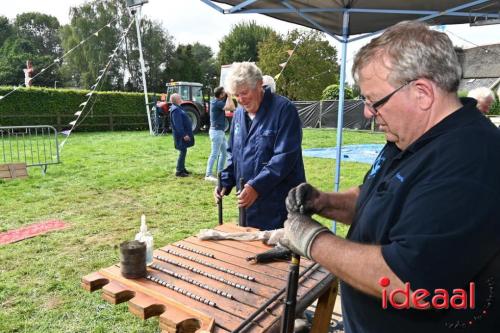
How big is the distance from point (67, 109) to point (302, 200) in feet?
70.6

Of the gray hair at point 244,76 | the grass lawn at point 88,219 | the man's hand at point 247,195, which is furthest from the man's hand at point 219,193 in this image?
the grass lawn at point 88,219

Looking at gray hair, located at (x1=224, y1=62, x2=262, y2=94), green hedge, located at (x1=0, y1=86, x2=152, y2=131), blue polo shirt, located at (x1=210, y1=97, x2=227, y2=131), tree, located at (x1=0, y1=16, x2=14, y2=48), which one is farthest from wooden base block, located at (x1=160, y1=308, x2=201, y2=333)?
tree, located at (x1=0, y1=16, x2=14, y2=48)

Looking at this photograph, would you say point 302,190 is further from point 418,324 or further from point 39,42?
point 39,42

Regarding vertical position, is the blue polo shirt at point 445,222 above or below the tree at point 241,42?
below

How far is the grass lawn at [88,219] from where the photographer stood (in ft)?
9.93

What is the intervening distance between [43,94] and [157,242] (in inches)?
716

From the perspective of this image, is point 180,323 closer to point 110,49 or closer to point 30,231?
point 30,231

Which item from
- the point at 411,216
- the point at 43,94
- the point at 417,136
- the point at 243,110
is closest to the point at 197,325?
the point at 411,216

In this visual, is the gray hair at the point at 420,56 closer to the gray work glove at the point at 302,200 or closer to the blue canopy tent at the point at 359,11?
the gray work glove at the point at 302,200

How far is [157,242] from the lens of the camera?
4.48 metres

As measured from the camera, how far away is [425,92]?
1.08m

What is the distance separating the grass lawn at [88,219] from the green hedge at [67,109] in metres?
9.93

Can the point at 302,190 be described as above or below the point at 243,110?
below

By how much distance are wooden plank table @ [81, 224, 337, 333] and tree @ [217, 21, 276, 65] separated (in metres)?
45.1
